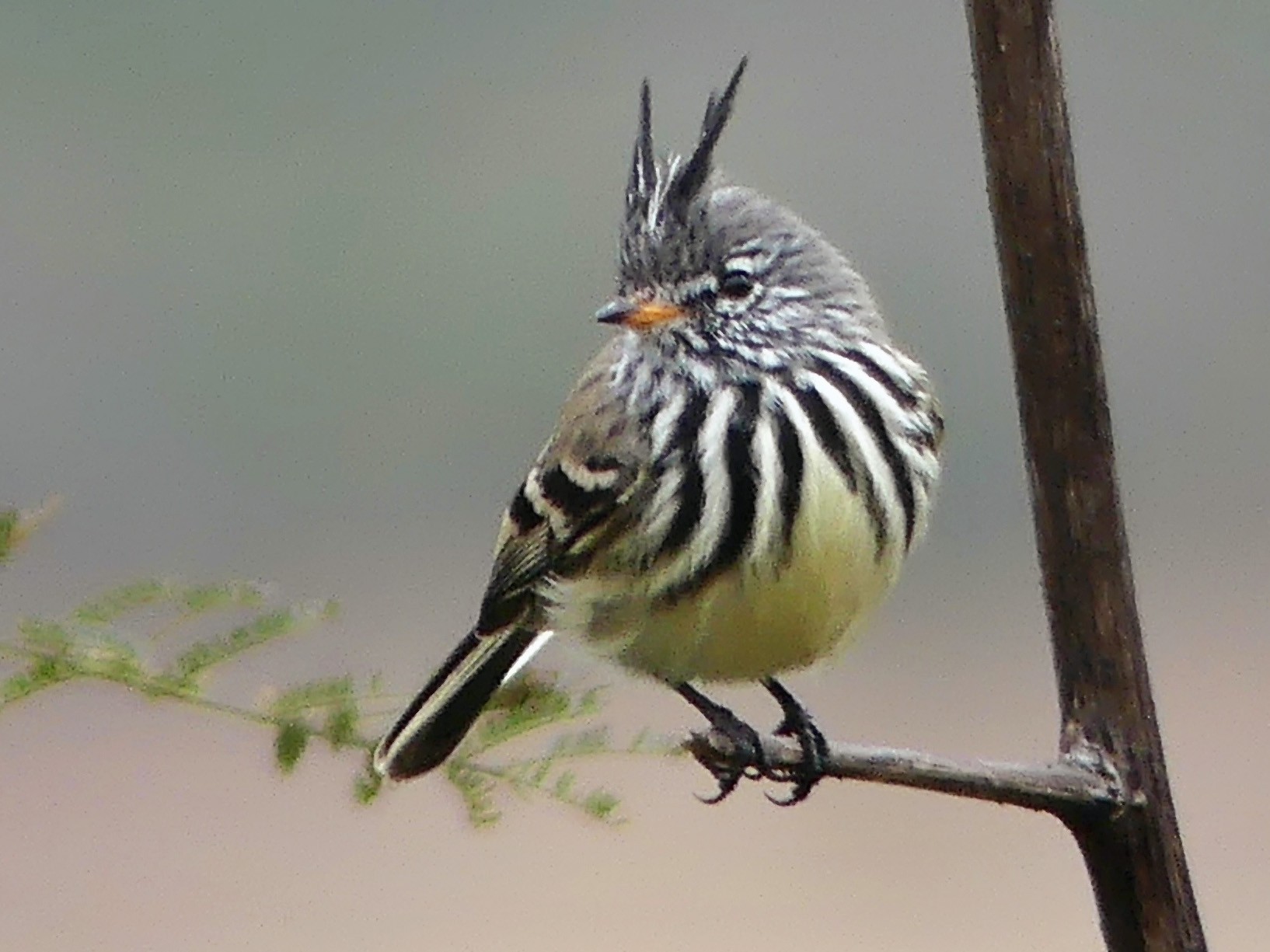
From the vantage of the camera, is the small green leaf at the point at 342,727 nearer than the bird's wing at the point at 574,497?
Yes

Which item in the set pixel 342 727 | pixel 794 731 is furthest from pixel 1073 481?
pixel 794 731

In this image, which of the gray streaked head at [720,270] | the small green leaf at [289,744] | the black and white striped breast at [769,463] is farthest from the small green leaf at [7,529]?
the black and white striped breast at [769,463]

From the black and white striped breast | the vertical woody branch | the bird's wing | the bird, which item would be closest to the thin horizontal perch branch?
the vertical woody branch

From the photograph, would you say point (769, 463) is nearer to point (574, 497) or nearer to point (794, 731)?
point (574, 497)

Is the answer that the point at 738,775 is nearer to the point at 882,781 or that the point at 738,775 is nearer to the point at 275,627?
the point at 882,781

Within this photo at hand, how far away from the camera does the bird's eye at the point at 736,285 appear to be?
3740 mm

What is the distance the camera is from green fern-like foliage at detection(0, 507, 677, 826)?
2088mm

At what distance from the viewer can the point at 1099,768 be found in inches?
86.7

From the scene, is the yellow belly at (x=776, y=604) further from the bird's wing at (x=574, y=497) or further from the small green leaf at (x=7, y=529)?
the small green leaf at (x=7, y=529)

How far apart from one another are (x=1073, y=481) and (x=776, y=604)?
Result: 1.40 meters

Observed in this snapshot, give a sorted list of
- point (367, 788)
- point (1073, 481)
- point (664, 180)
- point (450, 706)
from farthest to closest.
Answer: point (450, 706), point (664, 180), point (367, 788), point (1073, 481)

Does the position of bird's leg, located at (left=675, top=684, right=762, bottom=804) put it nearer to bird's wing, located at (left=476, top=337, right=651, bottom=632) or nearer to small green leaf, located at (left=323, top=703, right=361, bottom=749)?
bird's wing, located at (left=476, top=337, right=651, bottom=632)

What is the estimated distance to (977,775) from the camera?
2.37m

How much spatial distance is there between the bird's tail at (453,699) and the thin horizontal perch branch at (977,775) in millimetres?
450
